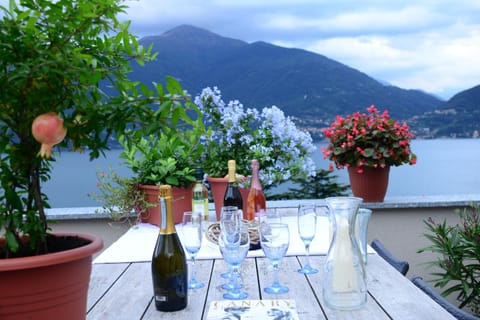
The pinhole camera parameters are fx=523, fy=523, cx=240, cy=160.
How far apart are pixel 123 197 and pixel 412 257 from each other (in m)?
2.08

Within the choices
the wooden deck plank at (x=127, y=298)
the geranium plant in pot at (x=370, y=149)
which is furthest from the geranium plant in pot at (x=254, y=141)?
the wooden deck plank at (x=127, y=298)

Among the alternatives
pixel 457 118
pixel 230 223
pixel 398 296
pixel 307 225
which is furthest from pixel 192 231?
pixel 457 118

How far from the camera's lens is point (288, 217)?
302cm

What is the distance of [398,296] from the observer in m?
1.60

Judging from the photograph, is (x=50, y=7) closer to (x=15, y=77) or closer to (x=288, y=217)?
(x=15, y=77)

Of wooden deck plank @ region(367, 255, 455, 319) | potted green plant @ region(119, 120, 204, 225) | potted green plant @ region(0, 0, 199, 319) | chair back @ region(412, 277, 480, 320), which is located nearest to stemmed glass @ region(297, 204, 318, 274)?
wooden deck plank @ region(367, 255, 455, 319)

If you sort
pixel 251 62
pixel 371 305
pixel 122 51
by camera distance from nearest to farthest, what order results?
1. pixel 122 51
2. pixel 371 305
3. pixel 251 62

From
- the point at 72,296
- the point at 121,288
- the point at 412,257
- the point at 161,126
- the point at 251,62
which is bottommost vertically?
the point at 412,257

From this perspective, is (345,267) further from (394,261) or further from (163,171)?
(163,171)

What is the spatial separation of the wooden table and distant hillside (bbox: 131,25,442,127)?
94.1 inches

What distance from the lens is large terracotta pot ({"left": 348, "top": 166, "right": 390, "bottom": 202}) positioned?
3.67 meters

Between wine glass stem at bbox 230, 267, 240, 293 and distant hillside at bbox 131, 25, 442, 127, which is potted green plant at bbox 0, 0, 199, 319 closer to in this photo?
wine glass stem at bbox 230, 267, 240, 293

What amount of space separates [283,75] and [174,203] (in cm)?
303

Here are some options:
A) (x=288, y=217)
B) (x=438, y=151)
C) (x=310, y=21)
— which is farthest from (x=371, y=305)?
(x=310, y=21)
